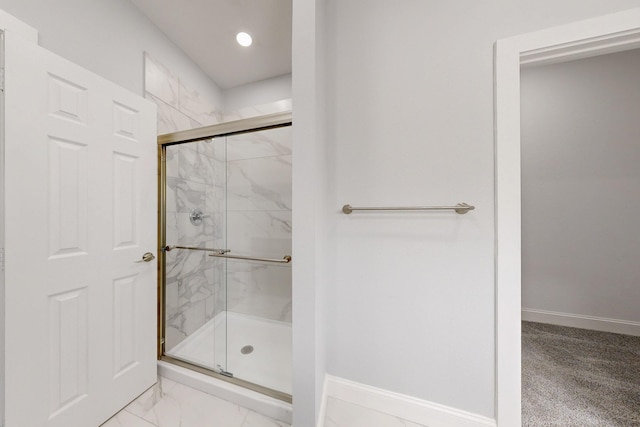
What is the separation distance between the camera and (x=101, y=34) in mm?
1394

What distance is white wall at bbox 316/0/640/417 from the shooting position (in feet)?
3.63

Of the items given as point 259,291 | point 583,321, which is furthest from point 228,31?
point 583,321

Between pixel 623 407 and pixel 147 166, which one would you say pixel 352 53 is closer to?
pixel 147 166

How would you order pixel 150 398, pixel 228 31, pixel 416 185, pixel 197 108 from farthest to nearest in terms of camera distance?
pixel 197 108 → pixel 228 31 → pixel 150 398 → pixel 416 185

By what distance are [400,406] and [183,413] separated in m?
1.21

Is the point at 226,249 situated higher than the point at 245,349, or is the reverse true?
the point at 226,249

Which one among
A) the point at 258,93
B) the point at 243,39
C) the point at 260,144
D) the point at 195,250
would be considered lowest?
the point at 195,250

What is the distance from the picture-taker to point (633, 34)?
938 mm

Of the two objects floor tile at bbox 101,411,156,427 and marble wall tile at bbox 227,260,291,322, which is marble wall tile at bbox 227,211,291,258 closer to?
marble wall tile at bbox 227,260,291,322

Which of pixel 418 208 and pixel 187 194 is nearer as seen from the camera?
pixel 418 208

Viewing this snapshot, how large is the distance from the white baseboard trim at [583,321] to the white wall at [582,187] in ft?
0.14

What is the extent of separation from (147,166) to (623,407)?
10.3 feet

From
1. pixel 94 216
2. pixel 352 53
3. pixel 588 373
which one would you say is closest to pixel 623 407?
pixel 588 373

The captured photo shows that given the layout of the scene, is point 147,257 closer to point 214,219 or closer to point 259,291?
point 214,219
